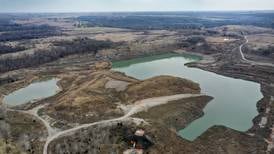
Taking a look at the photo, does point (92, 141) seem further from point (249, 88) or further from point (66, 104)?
point (249, 88)

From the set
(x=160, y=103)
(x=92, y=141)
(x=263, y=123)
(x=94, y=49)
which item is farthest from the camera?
(x=94, y=49)

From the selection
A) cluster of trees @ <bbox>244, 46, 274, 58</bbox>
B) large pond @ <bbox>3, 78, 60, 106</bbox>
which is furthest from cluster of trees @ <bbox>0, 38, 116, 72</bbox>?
cluster of trees @ <bbox>244, 46, 274, 58</bbox>

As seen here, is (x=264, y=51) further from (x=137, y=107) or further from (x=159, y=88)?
(x=137, y=107)

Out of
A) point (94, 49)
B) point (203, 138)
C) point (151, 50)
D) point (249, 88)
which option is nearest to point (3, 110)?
point (203, 138)

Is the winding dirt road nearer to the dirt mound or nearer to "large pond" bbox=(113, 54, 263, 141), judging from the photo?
the dirt mound

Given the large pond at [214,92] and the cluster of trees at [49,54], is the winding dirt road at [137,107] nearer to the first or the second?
the large pond at [214,92]

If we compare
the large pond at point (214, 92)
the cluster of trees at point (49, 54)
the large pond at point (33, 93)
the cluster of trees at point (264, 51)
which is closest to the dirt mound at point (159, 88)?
the large pond at point (214, 92)
